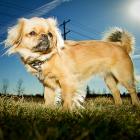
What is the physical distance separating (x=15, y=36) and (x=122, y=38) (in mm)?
3558

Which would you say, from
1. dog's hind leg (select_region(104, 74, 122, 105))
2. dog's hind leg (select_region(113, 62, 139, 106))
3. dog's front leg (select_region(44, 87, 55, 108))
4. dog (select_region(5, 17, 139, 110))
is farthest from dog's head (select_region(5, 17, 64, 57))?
dog's hind leg (select_region(104, 74, 122, 105))

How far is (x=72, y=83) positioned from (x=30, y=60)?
1029 mm

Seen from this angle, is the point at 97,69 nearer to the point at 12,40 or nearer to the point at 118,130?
the point at 12,40

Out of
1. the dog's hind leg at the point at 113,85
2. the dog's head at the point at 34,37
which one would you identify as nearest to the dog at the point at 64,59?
the dog's head at the point at 34,37

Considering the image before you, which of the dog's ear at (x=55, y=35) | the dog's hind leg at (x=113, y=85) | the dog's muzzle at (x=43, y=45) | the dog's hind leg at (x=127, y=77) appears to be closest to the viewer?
the dog's muzzle at (x=43, y=45)

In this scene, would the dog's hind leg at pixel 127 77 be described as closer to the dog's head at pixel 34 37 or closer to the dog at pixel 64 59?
the dog at pixel 64 59

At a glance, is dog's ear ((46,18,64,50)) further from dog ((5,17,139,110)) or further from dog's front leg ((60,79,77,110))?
dog's front leg ((60,79,77,110))

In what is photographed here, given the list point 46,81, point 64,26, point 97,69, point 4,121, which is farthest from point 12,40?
point 64,26

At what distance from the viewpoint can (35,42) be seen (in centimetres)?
703

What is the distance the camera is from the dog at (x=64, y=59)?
7094mm

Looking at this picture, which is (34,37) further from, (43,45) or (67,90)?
(67,90)

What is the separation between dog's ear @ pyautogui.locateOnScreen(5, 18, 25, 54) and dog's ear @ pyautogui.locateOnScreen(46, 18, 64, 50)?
1.96 feet

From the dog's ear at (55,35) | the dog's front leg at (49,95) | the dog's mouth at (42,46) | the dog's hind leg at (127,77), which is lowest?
the dog's front leg at (49,95)

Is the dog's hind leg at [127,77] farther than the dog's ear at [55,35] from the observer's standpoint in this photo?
Yes
